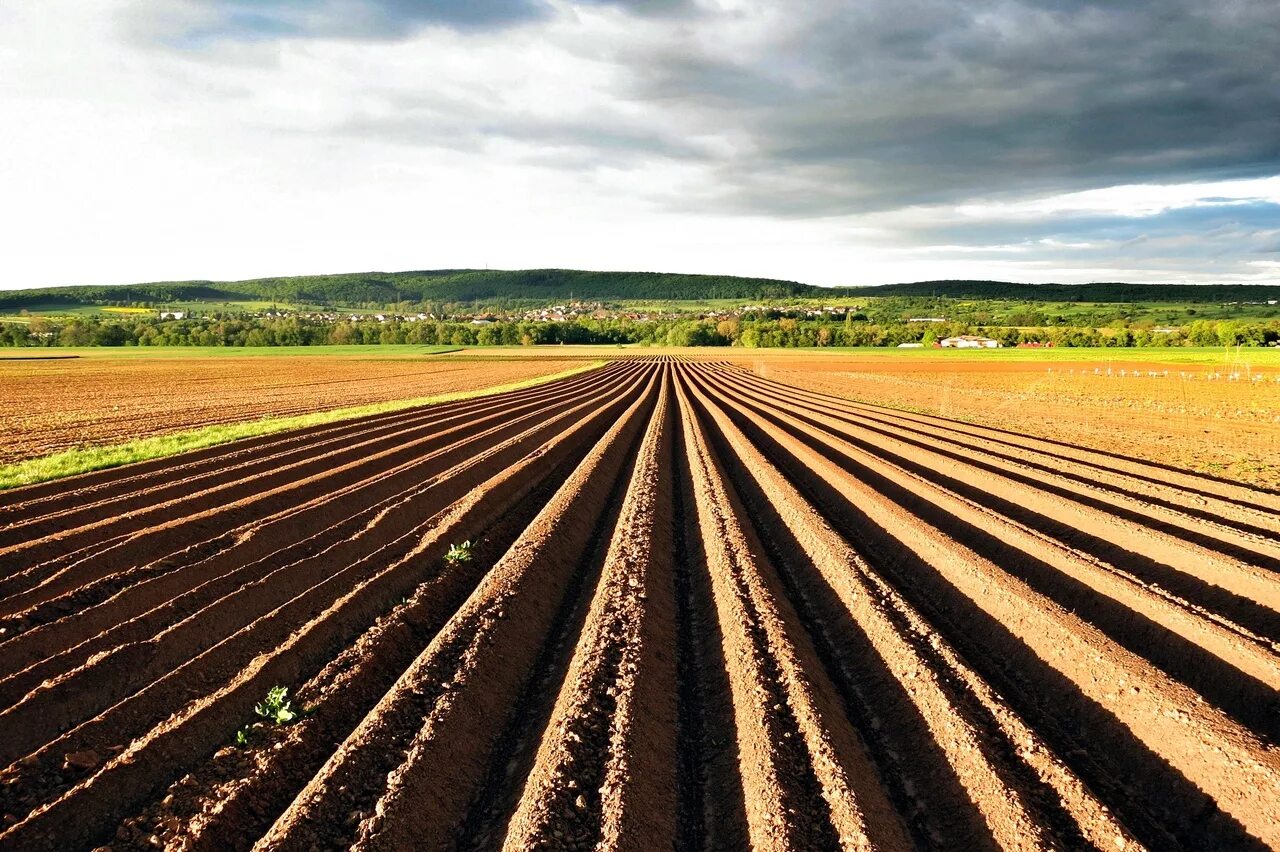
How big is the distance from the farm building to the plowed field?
351 ft

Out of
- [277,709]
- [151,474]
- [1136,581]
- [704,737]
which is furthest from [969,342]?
[277,709]

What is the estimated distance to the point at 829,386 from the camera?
4734 cm

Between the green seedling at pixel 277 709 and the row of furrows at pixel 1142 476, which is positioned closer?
the green seedling at pixel 277 709

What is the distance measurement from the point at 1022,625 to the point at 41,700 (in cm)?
905

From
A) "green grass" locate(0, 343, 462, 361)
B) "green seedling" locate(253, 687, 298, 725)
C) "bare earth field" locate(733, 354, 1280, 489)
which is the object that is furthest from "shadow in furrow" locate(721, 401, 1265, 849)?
"green grass" locate(0, 343, 462, 361)

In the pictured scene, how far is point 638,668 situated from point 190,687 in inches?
151

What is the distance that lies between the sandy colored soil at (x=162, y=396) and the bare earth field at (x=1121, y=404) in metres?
26.4

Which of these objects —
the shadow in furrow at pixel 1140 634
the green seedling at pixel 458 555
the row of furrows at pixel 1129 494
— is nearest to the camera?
the shadow in furrow at pixel 1140 634

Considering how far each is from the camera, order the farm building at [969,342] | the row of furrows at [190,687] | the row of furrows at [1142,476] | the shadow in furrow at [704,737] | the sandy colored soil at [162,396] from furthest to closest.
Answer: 1. the farm building at [969,342]
2. the sandy colored soil at [162,396]
3. the row of furrows at [1142,476]
4. the row of furrows at [190,687]
5. the shadow in furrow at [704,737]

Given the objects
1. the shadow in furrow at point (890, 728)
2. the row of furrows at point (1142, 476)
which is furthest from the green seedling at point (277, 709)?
the row of furrows at point (1142, 476)

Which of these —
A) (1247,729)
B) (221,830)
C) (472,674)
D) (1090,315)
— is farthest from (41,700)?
(1090,315)

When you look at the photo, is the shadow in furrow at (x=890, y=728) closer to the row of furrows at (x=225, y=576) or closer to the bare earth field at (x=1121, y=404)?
the row of furrows at (x=225, y=576)

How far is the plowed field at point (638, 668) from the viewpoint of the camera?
4.73 m

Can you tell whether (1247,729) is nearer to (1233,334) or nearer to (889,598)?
(889,598)
